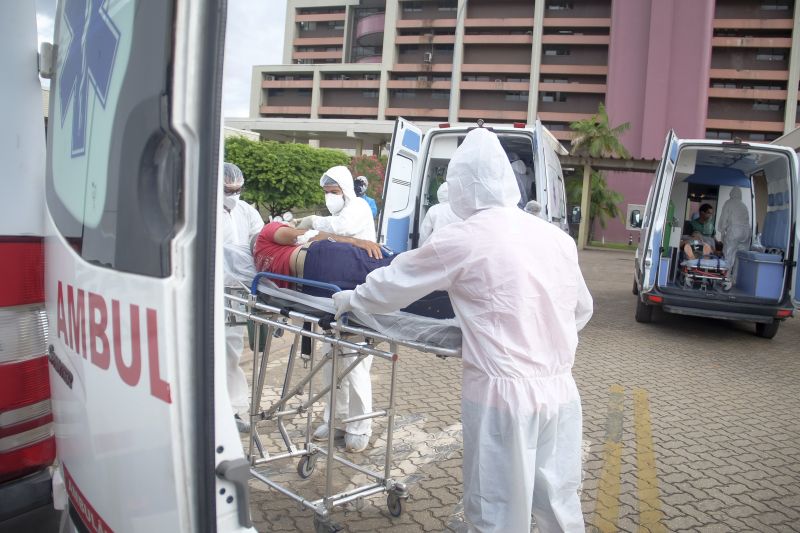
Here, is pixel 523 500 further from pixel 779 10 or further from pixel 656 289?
pixel 779 10

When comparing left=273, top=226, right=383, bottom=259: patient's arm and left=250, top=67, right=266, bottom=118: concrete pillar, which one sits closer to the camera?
left=273, top=226, right=383, bottom=259: patient's arm

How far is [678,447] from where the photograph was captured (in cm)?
459

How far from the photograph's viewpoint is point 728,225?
10.1m

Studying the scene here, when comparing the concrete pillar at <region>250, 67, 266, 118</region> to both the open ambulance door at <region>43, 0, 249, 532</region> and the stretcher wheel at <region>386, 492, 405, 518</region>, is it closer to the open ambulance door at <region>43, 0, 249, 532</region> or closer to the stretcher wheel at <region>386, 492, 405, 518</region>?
the stretcher wheel at <region>386, 492, 405, 518</region>

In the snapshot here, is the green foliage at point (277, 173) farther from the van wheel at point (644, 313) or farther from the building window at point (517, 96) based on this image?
the building window at point (517, 96)

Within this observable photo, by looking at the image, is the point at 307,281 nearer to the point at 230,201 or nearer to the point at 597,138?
the point at 230,201

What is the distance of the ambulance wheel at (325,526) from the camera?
122 inches

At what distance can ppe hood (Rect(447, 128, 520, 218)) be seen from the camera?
2600mm

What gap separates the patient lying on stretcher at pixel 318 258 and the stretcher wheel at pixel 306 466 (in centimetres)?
112

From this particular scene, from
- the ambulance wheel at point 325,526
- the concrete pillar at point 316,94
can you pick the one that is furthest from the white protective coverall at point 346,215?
the concrete pillar at point 316,94

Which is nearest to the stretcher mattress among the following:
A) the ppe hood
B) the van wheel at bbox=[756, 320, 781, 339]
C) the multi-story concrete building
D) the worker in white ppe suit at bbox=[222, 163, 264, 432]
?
the ppe hood

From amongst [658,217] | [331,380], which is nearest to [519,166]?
[658,217]

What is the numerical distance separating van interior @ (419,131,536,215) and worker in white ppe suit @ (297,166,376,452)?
8.68 feet

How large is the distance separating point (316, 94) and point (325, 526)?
61.8m
